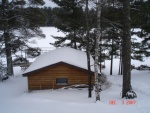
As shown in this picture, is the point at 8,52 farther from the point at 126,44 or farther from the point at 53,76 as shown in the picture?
the point at 126,44

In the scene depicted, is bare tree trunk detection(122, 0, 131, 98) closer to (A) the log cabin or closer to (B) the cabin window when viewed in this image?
(A) the log cabin

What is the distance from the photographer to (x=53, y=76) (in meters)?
18.5

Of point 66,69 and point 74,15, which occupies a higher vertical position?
point 74,15

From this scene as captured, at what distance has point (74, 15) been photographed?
26078 millimetres

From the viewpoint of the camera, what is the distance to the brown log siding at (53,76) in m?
18.5

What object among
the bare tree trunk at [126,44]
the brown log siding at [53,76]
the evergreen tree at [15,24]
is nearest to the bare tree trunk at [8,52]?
the evergreen tree at [15,24]

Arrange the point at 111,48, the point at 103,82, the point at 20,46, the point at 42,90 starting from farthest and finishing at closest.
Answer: the point at 111,48 → the point at 20,46 → the point at 103,82 → the point at 42,90

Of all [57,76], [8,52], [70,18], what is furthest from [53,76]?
[70,18]

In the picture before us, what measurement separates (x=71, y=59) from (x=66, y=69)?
1.14m

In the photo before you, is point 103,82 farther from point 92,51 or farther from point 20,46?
point 20,46

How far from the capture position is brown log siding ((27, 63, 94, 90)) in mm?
18469

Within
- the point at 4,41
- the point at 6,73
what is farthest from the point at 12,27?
the point at 6,73

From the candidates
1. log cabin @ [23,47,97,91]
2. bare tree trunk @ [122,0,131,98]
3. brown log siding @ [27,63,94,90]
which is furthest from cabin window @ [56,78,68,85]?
bare tree trunk @ [122,0,131,98]

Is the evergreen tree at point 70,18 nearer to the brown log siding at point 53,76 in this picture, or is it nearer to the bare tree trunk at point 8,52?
the bare tree trunk at point 8,52
